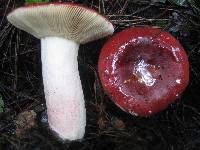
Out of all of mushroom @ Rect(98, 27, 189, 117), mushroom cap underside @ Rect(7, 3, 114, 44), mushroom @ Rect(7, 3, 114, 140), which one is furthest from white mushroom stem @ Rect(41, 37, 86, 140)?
mushroom @ Rect(98, 27, 189, 117)

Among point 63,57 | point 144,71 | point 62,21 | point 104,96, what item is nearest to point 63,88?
point 63,57

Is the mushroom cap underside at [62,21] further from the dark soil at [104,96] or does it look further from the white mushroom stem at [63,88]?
the dark soil at [104,96]

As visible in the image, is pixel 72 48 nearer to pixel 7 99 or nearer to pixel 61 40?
pixel 61 40

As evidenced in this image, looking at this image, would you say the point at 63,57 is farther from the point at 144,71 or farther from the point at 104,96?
the point at 144,71

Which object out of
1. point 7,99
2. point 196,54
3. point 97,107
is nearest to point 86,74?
point 97,107

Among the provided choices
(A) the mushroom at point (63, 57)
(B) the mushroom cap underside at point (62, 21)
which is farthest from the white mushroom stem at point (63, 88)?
(B) the mushroom cap underside at point (62, 21)

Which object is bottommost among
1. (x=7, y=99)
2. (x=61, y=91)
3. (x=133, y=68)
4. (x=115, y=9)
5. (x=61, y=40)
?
(x=7, y=99)
